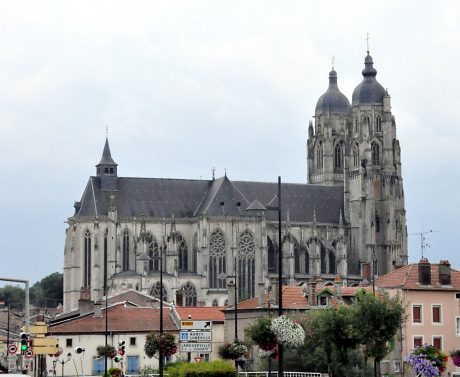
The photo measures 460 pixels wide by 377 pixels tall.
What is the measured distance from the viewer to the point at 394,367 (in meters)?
68.9

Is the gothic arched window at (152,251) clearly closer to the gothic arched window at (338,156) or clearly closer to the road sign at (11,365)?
the gothic arched window at (338,156)

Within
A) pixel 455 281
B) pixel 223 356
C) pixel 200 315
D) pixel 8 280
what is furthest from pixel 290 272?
pixel 8 280

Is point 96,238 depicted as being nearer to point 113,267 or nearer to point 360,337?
point 113,267

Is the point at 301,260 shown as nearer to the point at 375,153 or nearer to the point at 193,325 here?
the point at 375,153

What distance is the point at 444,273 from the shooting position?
230ft

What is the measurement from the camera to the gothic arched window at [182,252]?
5522 inches

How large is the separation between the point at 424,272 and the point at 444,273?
141 centimetres

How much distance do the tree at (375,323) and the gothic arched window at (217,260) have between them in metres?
84.2

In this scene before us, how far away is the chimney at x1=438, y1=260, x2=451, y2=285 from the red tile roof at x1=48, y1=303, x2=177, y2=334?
16.8m

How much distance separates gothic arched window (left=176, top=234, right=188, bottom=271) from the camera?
14025 cm

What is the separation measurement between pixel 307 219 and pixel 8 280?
10785 cm

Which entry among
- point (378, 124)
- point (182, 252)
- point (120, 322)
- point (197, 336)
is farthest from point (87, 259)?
point (197, 336)

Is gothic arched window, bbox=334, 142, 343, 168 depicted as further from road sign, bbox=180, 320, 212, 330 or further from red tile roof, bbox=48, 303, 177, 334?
road sign, bbox=180, 320, 212, 330

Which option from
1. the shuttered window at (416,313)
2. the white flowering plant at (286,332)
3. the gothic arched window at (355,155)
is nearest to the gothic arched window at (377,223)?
the gothic arched window at (355,155)
